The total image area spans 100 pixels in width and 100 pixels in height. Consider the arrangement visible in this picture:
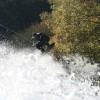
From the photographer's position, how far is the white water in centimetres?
2414

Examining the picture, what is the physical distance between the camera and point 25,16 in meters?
44.6

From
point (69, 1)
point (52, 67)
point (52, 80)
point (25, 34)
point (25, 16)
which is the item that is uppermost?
point (25, 16)

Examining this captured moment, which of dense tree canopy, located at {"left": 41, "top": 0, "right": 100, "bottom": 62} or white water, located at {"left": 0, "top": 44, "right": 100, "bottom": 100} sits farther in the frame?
white water, located at {"left": 0, "top": 44, "right": 100, "bottom": 100}

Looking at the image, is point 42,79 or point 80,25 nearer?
point 80,25

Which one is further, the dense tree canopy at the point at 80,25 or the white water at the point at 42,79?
the white water at the point at 42,79

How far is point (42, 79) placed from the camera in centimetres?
2770

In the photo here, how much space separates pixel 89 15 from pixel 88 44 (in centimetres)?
194

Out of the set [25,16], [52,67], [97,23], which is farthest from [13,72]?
[25,16]

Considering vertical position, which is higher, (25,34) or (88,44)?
(25,34)

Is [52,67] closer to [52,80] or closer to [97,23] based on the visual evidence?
[52,80]

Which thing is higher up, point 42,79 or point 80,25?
point 80,25

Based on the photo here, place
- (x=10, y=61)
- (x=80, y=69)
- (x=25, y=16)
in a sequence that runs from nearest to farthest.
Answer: (x=80, y=69) < (x=10, y=61) < (x=25, y=16)

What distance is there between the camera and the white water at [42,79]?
950 inches

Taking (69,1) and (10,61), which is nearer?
(69,1)
